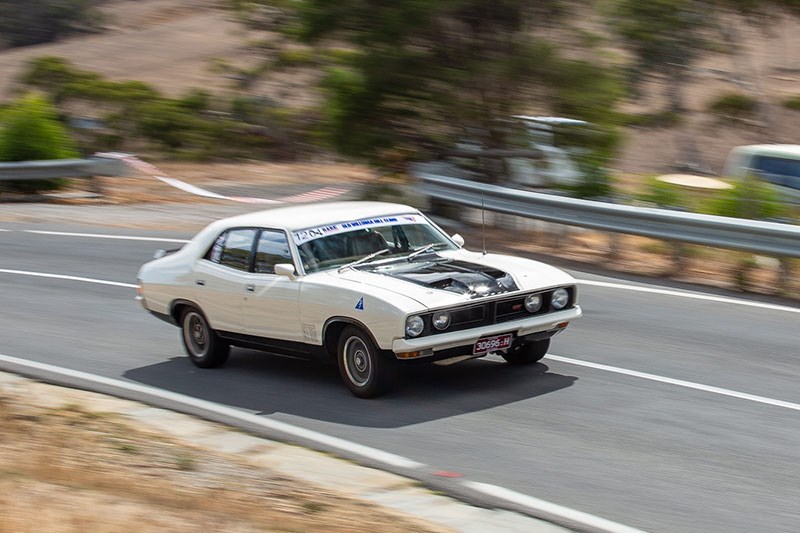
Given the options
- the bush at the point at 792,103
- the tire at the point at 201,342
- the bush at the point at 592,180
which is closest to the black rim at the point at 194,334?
the tire at the point at 201,342

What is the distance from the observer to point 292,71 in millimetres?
34281

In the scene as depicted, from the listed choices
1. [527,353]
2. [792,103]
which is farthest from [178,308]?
[792,103]

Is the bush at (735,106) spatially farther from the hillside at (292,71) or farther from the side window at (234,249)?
the side window at (234,249)

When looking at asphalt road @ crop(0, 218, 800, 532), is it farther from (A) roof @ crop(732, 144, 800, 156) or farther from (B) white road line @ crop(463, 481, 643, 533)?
(A) roof @ crop(732, 144, 800, 156)

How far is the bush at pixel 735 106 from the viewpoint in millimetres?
40969

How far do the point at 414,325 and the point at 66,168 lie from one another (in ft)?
51.9

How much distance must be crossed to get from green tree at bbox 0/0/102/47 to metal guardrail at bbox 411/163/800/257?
58.8m

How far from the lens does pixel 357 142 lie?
17031 mm

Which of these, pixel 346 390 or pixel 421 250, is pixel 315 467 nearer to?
pixel 346 390

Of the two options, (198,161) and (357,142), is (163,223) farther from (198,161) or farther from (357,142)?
(198,161)

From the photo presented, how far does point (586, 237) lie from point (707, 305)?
429 centimetres

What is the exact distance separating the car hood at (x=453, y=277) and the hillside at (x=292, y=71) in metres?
8.80

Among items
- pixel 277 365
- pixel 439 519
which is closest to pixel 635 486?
pixel 439 519

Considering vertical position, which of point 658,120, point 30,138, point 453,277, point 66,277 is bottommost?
Result: point 66,277
